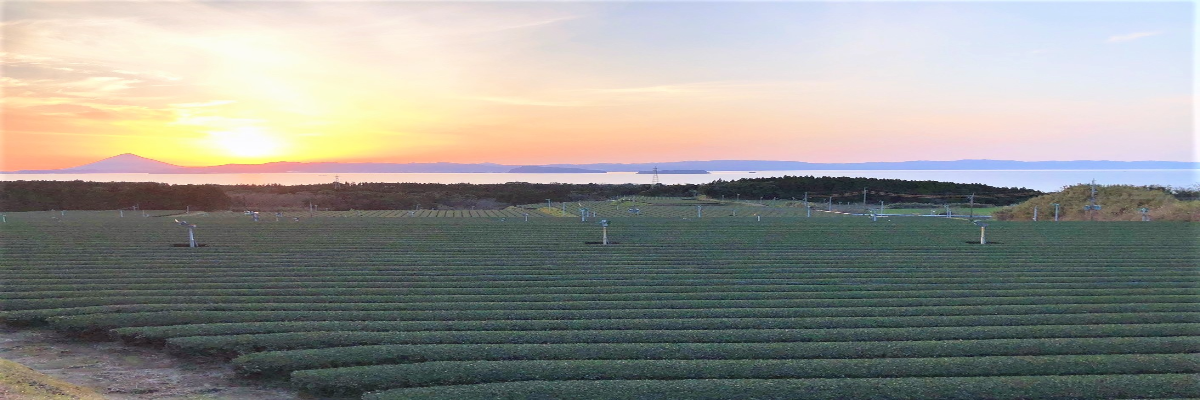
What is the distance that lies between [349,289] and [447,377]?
4.19m

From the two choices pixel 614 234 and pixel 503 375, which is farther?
pixel 614 234

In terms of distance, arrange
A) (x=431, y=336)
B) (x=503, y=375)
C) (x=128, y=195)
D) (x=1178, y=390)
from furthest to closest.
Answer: (x=128, y=195), (x=431, y=336), (x=503, y=375), (x=1178, y=390)

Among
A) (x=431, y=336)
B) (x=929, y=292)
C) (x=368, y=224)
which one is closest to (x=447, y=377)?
(x=431, y=336)

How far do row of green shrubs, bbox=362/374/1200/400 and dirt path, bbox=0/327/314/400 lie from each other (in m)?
1.55

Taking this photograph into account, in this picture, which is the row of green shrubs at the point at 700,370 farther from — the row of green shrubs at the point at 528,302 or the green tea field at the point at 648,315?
the row of green shrubs at the point at 528,302

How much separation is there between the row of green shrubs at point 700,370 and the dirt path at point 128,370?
62 centimetres

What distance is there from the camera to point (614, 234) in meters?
16.4

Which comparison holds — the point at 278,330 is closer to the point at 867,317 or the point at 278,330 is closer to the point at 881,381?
the point at 881,381

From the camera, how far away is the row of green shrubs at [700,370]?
196 inches

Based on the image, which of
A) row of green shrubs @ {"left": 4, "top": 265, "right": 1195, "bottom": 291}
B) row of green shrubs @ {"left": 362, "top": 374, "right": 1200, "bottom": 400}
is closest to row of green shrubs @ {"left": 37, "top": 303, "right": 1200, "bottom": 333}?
row of green shrubs @ {"left": 4, "top": 265, "right": 1195, "bottom": 291}

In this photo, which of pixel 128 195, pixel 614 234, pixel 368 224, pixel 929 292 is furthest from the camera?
pixel 128 195

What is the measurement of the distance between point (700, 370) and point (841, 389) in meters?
1.08

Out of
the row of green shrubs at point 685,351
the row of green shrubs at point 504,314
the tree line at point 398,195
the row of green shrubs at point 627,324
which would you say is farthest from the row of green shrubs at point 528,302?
the tree line at point 398,195

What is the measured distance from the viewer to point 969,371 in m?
5.05
